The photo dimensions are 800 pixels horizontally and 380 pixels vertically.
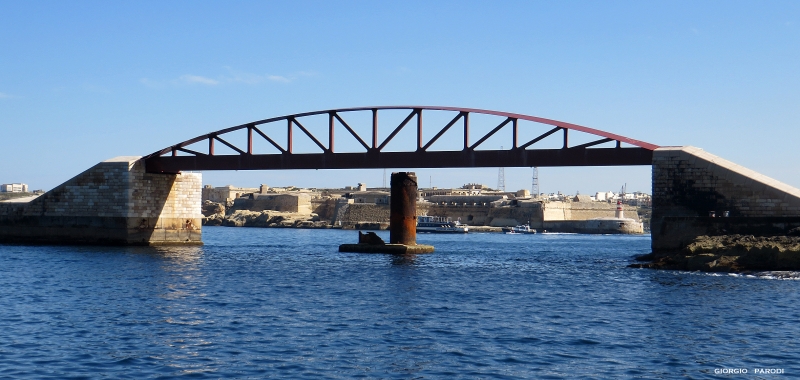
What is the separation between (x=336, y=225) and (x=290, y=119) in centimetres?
8205

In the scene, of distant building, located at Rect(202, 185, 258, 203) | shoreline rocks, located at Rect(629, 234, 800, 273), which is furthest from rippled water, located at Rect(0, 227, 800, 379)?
distant building, located at Rect(202, 185, 258, 203)

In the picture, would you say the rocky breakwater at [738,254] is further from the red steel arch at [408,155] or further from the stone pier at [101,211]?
the stone pier at [101,211]

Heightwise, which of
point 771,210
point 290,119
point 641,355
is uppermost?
point 290,119

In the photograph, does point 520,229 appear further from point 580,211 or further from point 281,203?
point 281,203

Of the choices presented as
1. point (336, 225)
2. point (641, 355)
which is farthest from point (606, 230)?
point (641, 355)

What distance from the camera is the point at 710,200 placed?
41688 millimetres

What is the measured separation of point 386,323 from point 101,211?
1517 inches

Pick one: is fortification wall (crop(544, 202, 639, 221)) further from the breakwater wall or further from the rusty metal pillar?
the rusty metal pillar

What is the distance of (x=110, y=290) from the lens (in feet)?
103

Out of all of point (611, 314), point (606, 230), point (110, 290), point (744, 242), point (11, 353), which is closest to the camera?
point (11, 353)

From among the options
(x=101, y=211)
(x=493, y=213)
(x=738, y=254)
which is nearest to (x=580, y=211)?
(x=493, y=213)

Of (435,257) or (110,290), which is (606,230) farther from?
(110,290)

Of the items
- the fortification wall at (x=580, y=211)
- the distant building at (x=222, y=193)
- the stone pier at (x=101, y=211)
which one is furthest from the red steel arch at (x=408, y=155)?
the distant building at (x=222, y=193)

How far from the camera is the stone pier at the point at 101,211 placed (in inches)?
2242
